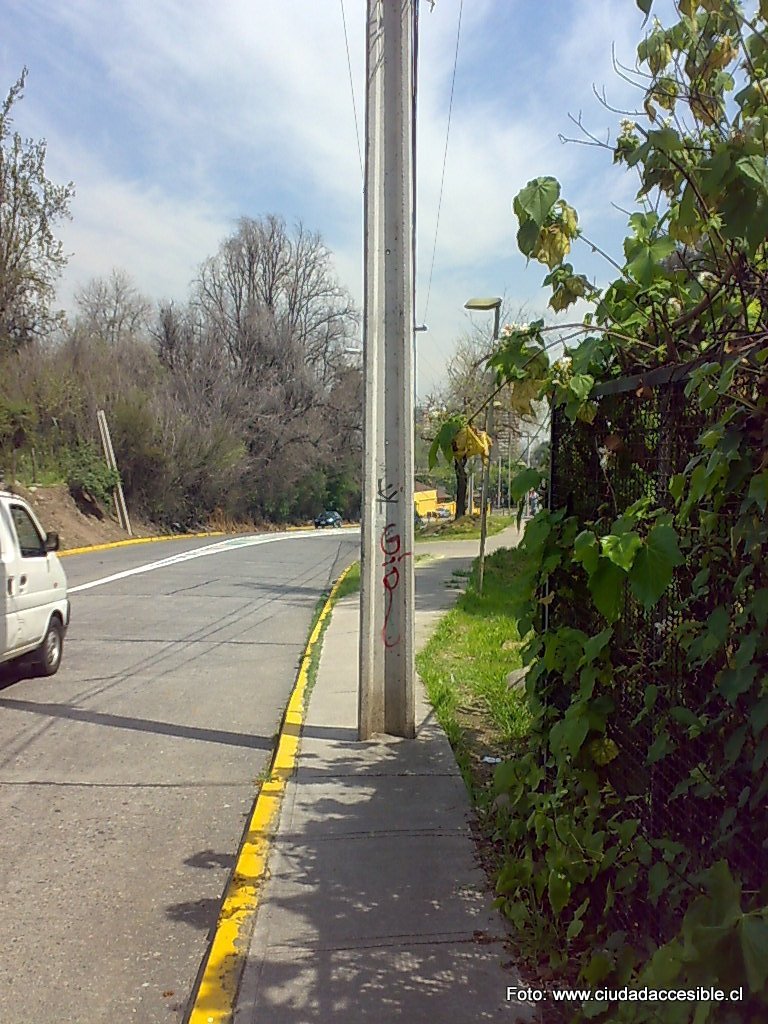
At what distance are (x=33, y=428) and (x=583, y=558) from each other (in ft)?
99.3

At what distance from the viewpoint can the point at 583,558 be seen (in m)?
2.57

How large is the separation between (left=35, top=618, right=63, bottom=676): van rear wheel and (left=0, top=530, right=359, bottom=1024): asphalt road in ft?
0.52

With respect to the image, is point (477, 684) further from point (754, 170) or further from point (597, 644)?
point (754, 170)

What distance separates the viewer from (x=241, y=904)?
425 cm

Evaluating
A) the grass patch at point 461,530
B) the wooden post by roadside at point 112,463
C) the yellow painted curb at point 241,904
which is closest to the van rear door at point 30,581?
the yellow painted curb at point 241,904

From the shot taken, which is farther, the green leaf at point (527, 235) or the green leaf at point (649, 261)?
the green leaf at point (649, 261)

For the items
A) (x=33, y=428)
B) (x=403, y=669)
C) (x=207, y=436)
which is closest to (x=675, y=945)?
(x=403, y=669)

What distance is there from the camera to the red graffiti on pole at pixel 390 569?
6.60 m

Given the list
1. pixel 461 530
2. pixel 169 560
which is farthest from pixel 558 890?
pixel 461 530

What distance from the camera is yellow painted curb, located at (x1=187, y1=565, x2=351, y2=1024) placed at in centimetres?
348

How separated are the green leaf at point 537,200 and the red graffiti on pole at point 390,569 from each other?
392cm

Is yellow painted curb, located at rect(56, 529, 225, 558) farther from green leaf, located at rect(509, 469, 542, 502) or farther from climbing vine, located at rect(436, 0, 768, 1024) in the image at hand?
climbing vine, located at rect(436, 0, 768, 1024)

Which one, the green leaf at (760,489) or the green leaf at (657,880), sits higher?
the green leaf at (760,489)

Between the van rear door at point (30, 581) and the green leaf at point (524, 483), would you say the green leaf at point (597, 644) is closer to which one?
the green leaf at point (524, 483)
